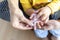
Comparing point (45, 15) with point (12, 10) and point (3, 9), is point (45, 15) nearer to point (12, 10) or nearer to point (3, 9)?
point (12, 10)

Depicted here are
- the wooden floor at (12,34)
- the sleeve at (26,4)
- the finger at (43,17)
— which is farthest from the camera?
the wooden floor at (12,34)

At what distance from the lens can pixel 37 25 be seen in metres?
0.88

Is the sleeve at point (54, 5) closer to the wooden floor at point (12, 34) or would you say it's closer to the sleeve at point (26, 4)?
the sleeve at point (26, 4)

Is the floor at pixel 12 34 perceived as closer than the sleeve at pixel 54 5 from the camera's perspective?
No

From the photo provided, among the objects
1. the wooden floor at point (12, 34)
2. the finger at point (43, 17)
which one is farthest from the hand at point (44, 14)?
the wooden floor at point (12, 34)

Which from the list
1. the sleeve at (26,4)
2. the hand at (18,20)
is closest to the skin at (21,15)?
the hand at (18,20)

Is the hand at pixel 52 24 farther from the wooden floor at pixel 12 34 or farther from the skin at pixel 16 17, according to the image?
the wooden floor at pixel 12 34

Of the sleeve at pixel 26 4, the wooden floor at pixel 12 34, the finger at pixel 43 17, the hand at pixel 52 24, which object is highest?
the sleeve at pixel 26 4

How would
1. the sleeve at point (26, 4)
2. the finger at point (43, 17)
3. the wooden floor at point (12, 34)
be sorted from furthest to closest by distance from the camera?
the wooden floor at point (12, 34) → the sleeve at point (26, 4) → the finger at point (43, 17)

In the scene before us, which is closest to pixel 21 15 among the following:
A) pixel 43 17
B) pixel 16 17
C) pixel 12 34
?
pixel 16 17

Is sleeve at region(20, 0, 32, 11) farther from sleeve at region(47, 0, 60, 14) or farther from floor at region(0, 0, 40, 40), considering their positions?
floor at region(0, 0, 40, 40)

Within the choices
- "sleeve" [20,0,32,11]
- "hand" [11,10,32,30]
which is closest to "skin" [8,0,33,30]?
"hand" [11,10,32,30]

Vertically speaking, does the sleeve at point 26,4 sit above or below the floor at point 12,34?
above

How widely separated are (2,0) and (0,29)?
32 cm
